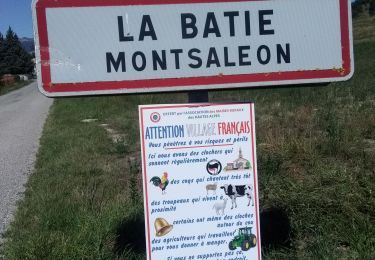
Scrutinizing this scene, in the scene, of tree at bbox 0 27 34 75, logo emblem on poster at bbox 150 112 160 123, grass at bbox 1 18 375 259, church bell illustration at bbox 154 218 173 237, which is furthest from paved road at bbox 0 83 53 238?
tree at bbox 0 27 34 75

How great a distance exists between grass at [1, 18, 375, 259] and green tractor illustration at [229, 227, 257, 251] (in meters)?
0.80

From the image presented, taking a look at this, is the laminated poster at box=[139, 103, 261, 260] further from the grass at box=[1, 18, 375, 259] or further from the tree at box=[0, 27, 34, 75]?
the tree at box=[0, 27, 34, 75]

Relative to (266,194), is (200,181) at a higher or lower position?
higher

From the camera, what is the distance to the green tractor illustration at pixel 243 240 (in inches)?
104

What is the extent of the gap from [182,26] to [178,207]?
0.86 meters

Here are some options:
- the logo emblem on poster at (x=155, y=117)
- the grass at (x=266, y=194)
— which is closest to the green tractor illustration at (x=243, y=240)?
the logo emblem on poster at (x=155, y=117)

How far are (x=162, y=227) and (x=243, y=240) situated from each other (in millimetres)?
402

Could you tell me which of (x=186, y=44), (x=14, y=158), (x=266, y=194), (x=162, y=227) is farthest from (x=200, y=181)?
(x=14, y=158)

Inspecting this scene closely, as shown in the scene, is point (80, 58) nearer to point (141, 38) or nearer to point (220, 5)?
point (141, 38)

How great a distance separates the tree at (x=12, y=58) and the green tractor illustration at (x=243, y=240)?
92.3 metres

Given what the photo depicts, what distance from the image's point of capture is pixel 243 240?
2.65 meters

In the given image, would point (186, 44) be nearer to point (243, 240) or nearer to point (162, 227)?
point (162, 227)

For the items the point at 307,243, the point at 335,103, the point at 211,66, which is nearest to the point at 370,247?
the point at 307,243

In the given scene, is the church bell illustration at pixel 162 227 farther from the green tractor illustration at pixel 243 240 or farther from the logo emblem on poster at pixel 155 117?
the logo emblem on poster at pixel 155 117
